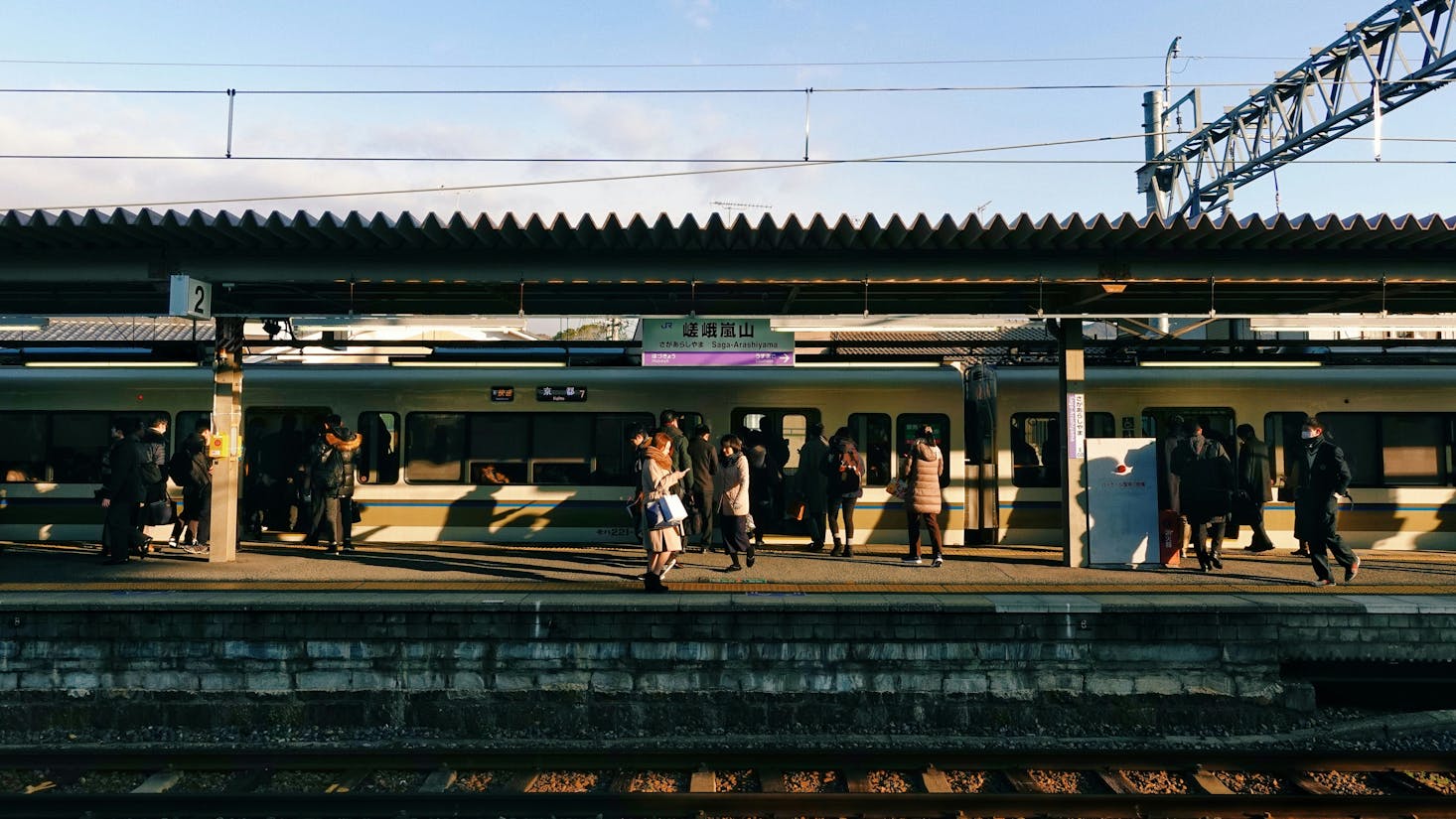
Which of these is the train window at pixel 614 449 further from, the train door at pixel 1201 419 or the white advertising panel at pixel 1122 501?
the train door at pixel 1201 419

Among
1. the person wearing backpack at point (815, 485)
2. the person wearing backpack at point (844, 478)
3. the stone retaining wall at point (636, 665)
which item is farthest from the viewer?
the person wearing backpack at point (815, 485)

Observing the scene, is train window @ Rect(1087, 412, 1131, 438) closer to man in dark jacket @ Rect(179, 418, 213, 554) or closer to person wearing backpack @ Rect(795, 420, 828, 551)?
person wearing backpack @ Rect(795, 420, 828, 551)

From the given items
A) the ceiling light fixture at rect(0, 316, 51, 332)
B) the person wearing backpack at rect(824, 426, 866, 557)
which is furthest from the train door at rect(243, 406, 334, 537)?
the person wearing backpack at rect(824, 426, 866, 557)

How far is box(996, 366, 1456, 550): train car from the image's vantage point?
12039mm

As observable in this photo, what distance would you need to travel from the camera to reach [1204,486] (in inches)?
387

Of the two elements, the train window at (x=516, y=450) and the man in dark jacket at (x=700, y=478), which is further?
the train window at (x=516, y=450)

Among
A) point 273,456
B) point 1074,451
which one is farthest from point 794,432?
point 273,456

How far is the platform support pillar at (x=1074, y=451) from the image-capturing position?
1005cm

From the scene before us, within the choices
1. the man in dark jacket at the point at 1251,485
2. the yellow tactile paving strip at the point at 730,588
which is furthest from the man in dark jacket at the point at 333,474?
the man in dark jacket at the point at 1251,485

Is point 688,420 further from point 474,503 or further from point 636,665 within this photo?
point 636,665

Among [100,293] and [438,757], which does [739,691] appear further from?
[100,293]

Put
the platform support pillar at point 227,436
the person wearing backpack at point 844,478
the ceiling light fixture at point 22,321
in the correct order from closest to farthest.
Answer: the ceiling light fixture at point 22,321 → the platform support pillar at point 227,436 → the person wearing backpack at point 844,478

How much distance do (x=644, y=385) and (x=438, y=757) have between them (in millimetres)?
6348

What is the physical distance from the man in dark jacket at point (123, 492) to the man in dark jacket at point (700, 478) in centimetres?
593
